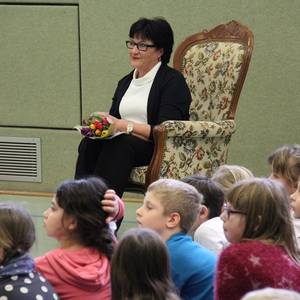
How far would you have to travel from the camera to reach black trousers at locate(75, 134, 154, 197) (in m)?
3.95

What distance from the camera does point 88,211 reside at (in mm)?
2371

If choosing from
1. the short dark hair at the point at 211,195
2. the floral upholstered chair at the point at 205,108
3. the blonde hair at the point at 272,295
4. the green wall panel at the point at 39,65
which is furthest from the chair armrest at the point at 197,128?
the blonde hair at the point at 272,295

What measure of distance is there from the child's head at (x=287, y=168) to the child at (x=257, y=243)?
788 mm

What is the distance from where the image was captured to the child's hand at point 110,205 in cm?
237

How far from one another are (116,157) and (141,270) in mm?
2151

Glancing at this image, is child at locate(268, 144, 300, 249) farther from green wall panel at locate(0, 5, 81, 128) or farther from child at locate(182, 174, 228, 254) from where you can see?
green wall panel at locate(0, 5, 81, 128)

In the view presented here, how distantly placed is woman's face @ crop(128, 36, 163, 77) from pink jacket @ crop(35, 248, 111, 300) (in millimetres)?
2020

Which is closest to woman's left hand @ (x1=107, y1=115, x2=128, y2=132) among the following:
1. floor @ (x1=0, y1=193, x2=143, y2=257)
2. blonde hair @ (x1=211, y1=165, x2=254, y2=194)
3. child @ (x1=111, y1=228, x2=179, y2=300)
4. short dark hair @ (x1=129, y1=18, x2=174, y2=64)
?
short dark hair @ (x1=129, y1=18, x2=174, y2=64)

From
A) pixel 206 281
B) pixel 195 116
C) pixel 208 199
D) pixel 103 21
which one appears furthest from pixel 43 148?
pixel 206 281

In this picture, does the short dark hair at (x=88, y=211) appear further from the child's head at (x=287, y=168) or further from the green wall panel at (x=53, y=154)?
the green wall panel at (x=53, y=154)

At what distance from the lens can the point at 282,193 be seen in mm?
2207

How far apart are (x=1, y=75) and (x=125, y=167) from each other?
2045 mm

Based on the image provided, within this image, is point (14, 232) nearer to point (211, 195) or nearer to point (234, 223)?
point (234, 223)

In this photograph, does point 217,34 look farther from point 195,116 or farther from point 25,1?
point 25,1
